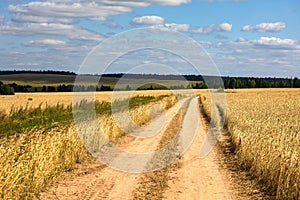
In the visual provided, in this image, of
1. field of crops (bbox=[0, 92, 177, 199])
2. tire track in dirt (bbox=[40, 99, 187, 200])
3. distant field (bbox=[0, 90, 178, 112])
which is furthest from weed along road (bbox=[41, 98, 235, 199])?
distant field (bbox=[0, 90, 178, 112])

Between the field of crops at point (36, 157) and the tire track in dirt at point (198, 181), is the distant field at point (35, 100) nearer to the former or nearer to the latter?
the field of crops at point (36, 157)

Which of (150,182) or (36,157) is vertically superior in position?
(36,157)

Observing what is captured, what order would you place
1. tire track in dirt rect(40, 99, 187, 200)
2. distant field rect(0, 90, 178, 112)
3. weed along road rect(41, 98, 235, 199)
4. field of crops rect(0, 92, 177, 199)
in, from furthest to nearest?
distant field rect(0, 90, 178, 112) → weed along road rect(41, 98, 235, 199) → tire track in dirt rect(40, 99, 187, 200) → field of crops rect(0, 92, 177, 199)

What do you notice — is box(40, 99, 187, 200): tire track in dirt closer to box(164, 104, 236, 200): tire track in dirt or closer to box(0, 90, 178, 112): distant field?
box(164, 104, 236, 200): tire track in dirt

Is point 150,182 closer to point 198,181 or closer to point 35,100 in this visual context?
point 198,181

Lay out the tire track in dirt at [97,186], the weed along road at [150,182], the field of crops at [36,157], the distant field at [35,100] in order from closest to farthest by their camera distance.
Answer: the field of crops at [36,157]
the tire track in dirt at [97,186]
the weed along road at [150,182]
the distant field at [35,100]

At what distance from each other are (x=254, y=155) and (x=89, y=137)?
6.23 m

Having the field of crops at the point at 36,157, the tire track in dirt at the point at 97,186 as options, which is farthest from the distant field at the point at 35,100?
the tire track in dirt at the point at 97,186

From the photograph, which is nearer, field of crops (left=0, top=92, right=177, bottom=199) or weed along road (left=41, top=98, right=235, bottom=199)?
field of crops (left=0, top=92, right=177, bottom=199)

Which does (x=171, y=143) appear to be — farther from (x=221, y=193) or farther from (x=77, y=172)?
(x=221, y=193)

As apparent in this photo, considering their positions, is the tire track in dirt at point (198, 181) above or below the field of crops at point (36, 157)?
below

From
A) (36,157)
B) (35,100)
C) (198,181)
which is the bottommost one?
(35,100)

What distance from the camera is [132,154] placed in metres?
17.7

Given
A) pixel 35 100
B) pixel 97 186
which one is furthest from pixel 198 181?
pixel 35 100
